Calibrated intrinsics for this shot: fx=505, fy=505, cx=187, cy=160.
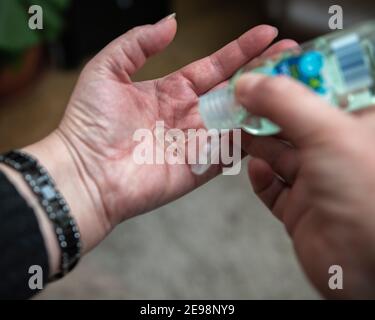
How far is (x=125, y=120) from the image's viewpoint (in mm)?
765

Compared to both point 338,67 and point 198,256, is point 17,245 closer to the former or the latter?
point 338,67

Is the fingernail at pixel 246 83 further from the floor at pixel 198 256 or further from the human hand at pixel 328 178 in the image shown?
the floor at pixel 198 256

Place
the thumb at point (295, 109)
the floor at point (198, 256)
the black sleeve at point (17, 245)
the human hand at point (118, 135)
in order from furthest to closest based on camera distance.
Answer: the floor at point (198, 256)
the human hand at point (118, 135)
the black sleeve at point (17, 245)
the thumb at point (295, 109)

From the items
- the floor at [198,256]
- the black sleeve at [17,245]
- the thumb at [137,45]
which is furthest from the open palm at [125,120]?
the floor at [198,256]

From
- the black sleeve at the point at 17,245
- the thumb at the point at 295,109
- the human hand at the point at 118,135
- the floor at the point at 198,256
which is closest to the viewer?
the thumb at the point at 295,109

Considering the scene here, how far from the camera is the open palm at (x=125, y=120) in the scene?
2.44 feet

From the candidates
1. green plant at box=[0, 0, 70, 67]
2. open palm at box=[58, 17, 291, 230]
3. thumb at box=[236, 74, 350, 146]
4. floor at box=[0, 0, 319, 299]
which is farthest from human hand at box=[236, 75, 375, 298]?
green plant at box=[0, 0, 70, 67]

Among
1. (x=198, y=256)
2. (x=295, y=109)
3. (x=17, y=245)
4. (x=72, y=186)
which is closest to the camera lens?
(x=295, y=109)

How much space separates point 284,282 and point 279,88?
2.65ft

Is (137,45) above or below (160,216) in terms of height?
above

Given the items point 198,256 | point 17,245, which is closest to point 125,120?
point 17,245

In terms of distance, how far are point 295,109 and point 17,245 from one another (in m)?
0.38

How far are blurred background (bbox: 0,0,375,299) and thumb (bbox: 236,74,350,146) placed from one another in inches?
29.5
